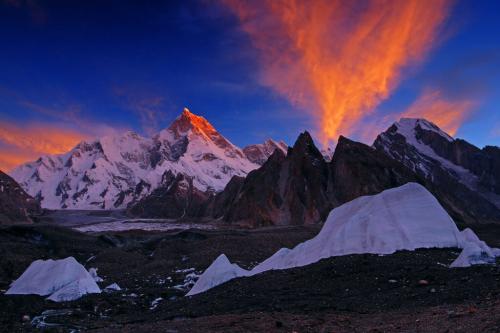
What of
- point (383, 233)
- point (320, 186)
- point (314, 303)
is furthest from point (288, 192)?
point (314, 303)

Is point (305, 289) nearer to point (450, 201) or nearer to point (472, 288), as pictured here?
point (472, 288)

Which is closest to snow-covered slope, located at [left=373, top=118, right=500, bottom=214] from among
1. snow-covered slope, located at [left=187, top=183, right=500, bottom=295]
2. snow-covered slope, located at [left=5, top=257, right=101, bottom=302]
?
snow-covered slope, located at [left=187, top=183, right=500, bottom=295]

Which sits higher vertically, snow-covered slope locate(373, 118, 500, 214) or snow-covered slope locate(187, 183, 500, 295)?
snow-covered slope locate(373, 118, 500, 214)

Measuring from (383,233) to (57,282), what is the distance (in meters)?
17.0

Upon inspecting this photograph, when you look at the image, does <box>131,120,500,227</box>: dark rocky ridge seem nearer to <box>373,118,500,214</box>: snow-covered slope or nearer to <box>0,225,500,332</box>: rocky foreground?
<box>373,118,500,214</box>: snow-covered slope

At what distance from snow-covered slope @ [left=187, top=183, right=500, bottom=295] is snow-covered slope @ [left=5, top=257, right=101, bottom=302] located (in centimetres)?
591

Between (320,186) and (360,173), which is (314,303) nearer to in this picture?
(360,173)

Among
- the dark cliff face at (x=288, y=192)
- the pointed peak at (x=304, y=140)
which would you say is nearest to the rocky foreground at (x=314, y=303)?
the dark cliff face at (x=288, y=192)

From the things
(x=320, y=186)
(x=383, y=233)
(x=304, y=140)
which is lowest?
(x=383, y=233)

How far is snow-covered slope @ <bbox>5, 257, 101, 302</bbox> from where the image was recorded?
24.7m

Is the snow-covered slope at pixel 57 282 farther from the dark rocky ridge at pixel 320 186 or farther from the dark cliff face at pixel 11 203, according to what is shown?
the dark cliff face at pixel 11 203

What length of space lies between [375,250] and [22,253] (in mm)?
36445

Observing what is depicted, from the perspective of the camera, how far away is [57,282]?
26391 mm

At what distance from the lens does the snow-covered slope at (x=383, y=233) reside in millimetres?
22500
